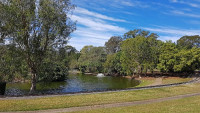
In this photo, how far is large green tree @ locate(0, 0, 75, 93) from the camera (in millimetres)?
17453

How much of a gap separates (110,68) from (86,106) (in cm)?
4798

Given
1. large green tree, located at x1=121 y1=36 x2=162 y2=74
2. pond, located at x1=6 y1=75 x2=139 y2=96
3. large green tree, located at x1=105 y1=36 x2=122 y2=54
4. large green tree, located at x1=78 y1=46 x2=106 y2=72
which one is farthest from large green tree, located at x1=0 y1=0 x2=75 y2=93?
large green tree, located at x1=105 y1=36 x2=122 y2=54

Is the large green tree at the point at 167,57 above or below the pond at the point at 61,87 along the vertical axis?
above

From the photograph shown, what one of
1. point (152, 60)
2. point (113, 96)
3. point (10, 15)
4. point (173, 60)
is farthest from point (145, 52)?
point (10, 15)

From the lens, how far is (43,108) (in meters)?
12.0

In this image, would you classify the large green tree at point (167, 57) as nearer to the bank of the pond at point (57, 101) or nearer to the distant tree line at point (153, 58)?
the distant tree line at point (153, 58)

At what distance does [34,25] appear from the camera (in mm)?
18266

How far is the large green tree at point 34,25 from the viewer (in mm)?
17453

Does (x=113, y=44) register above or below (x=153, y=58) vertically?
above

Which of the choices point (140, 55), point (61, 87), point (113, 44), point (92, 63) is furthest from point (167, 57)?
point (113, 44)

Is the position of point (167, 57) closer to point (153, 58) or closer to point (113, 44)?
point (153, 58)

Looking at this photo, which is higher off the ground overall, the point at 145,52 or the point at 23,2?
the point at 23,2

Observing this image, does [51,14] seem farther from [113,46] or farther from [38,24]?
[113,46]

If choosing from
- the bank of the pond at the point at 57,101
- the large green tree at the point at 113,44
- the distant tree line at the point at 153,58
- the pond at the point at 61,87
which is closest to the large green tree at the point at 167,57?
the distant tree line at the point at 153,58
